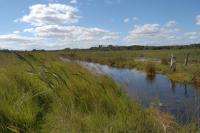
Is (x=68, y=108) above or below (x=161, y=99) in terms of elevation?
above

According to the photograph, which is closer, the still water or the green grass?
the green grass

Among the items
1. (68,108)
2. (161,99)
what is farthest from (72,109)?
(161,99)

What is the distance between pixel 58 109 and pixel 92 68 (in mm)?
2188

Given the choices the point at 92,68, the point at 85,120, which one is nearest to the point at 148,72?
the point at 92,68

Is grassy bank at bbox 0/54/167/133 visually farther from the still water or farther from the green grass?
the still water

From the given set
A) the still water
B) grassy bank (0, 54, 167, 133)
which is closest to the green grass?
grassy bank (0, 54, 167, 133)

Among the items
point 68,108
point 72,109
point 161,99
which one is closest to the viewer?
point 72,109

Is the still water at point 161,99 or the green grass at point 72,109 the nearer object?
the green grass at point 72,109

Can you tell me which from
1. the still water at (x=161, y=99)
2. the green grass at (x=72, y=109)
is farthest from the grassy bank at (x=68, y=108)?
the still water at (x=161, y=99)

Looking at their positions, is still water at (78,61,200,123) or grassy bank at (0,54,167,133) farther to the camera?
still water at (78,61,200,123)

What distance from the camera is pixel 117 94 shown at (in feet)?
15.8

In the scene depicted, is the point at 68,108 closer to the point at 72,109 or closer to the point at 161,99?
the point at 72,109

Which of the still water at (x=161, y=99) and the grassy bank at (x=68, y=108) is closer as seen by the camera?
the grassy bank at (x=68, y=108)

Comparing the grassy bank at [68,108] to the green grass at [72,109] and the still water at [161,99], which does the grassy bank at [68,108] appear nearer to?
the green grass at [72,109]
